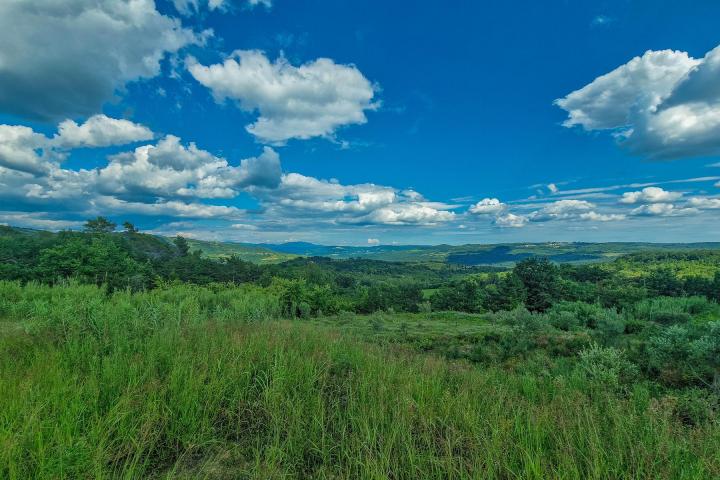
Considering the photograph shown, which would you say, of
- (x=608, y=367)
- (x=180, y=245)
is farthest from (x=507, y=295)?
(x=180, y=245)

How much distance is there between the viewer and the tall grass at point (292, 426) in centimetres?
283

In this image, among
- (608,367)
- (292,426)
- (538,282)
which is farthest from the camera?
(538,282)

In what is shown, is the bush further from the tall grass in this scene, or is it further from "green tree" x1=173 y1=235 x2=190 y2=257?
"green tree" x1=173 y1=235 x2=190 y2=257

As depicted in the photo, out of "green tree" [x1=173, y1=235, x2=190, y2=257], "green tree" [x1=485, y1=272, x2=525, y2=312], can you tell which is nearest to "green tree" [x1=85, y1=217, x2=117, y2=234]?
"green tree" [x1=173, y1=235, x2=190, y2=257]

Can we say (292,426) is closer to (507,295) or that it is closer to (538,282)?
(507,295)

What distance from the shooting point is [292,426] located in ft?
11.8

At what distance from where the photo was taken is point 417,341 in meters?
16.0

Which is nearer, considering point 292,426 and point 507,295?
point 292,426

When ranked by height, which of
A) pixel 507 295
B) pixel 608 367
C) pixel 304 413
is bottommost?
pixel 507 295

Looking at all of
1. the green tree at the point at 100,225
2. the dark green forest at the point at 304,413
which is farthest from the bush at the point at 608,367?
the green tree at the point at 100,225

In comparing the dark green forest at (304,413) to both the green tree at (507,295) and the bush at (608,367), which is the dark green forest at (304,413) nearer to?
the bush at (608,367)

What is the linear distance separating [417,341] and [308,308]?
58.7ft

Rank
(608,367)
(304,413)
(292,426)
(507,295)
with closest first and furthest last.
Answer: (292,426) < (304,413) < (608,367) < (507,295)

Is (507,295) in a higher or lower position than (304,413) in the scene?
lower
